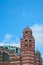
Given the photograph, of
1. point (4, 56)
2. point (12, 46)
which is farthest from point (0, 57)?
point (12, 46)

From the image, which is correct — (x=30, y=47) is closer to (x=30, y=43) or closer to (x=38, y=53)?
(x=30, y=43)

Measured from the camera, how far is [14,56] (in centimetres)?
4753

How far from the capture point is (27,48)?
46.8 metres

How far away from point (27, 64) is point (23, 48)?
2.58 m

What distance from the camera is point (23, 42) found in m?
47.3

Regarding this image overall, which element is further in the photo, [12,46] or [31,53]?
[12,46]

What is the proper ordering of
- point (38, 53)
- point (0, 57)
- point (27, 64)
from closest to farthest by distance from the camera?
point (27, 64)
point (0, 57)
point (38, 53)

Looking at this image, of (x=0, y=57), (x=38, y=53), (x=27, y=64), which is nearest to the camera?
(x=27, y=64)

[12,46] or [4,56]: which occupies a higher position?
[12,46]

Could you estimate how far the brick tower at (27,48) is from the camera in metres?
46.3

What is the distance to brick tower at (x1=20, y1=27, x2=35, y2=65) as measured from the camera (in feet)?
152

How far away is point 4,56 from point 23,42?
6.40m

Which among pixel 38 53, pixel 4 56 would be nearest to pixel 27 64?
pixel 4 56

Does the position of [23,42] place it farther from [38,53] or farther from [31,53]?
[38,53]
